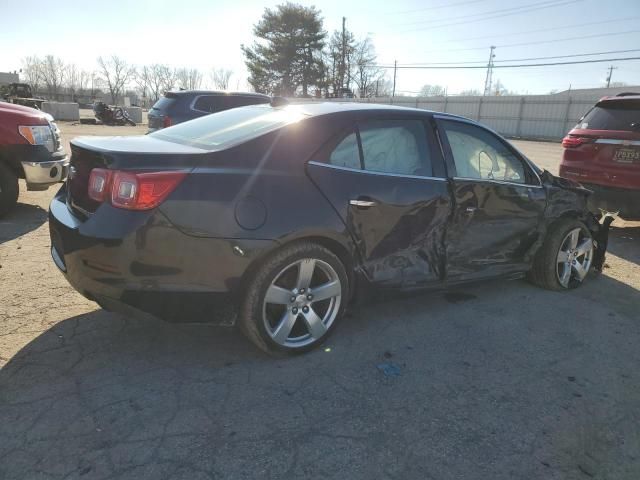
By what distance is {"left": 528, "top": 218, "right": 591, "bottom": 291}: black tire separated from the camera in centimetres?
436

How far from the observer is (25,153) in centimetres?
552

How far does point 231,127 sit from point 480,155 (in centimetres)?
200

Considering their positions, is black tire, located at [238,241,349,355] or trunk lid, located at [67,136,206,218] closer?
trunk lid, located at [67,136,206,218]

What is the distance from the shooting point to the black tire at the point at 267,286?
272 cm

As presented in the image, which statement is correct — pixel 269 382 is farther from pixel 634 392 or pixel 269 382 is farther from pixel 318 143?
pixel 634 392

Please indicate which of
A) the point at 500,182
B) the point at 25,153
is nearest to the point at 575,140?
the point at 500,182

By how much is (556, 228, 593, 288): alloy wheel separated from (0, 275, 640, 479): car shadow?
87 cm

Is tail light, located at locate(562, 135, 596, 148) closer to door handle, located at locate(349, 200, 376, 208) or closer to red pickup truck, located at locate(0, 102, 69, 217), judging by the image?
door handle, located at locate(349, 200, 376, 208)

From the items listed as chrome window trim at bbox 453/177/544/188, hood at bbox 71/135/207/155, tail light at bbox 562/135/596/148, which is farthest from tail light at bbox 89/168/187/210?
tail light at bbox 562/135/596/148

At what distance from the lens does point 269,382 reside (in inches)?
107

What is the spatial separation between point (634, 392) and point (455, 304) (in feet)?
4.70

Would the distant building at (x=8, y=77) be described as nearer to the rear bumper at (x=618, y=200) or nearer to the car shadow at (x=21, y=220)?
the car shadow at (x=21, y=220)

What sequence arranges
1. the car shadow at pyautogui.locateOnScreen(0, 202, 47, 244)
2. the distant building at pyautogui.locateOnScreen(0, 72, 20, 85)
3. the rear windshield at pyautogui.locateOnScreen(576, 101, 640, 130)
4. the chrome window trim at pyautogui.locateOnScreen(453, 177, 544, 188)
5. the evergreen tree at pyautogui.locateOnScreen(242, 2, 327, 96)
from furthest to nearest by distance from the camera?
the distant building at pyautogui.locateOnScreen(0, 72, 20, 85)
the evergreen tree at pyautogui.locateOnScreen(242, 2, 327, 96)
the rear windshield at pyautogui.locateOnScreen(576, 101, 640, 130)
the car shadow at pyautogui.locateOnScreen(0, 202, 47, 244)
the chrome window trim at pyautogui.locateOnScreen(453, 177, 544, 188)

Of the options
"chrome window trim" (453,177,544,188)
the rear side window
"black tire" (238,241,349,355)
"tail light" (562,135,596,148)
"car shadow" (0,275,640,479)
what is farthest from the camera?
the rear side window
